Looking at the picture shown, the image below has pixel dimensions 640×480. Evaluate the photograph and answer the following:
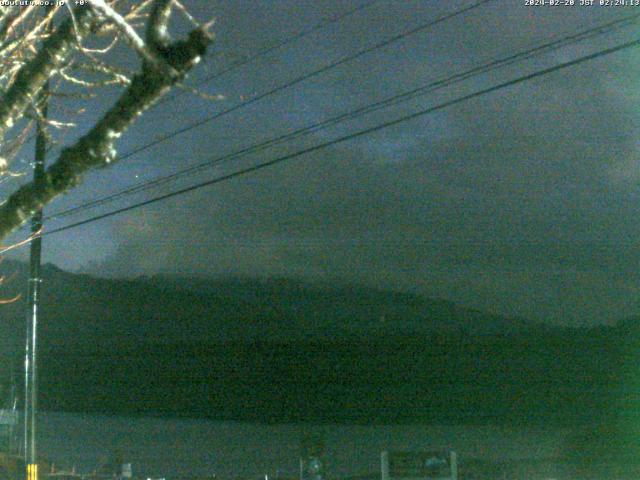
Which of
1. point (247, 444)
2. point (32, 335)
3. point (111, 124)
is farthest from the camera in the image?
point (247, 444)

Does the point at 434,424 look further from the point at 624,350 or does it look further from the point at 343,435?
the point at 624,350

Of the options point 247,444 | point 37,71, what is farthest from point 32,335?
point 247,444

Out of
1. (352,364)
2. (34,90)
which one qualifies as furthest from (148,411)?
(34,90)

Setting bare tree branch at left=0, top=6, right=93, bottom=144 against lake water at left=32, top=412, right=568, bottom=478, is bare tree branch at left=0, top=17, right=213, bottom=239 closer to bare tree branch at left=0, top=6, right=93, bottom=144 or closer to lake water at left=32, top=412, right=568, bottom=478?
bare tree branch at left=0, top=6, right=93, bottom=144

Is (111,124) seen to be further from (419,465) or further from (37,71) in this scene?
(419,465)

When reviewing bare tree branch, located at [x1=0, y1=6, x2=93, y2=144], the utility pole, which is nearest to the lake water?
the utility pole
